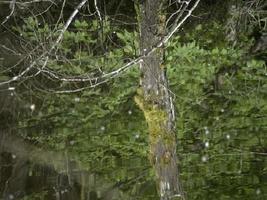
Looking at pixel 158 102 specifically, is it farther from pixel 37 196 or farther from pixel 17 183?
pixel 17 183

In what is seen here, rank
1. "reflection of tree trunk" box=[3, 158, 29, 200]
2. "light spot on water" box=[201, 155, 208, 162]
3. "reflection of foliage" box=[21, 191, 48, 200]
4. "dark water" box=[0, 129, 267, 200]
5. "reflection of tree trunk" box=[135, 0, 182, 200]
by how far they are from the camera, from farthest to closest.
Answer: "light spot on water" box=[201, 155, 208, 162] < "reflection of tree trunk" box=[3, 158, 29, 200] < "reflection of foliage" box=[21, 191, 48, 200] < "dark water" box=[0, 129, 267, 200] < "reflection of tree trunk" box=[135, 0, 182, 200]

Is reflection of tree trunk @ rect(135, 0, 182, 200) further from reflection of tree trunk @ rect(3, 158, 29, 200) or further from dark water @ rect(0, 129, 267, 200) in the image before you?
reflection of tree trunk @ rect(3, 158, 29, 200)

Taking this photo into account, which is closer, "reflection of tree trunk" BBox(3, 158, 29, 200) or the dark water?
the dark water

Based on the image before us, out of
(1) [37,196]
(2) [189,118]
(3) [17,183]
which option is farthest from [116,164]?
(2) [189,118]

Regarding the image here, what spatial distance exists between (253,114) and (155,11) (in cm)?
435

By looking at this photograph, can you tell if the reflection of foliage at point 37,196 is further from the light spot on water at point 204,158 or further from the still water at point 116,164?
the light spot on water at point 204,158

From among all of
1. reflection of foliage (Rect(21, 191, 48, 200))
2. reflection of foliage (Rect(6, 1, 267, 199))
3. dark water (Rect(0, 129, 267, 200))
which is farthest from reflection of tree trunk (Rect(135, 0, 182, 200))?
reflection of foliage (Rect(21, 191, 48, 200))

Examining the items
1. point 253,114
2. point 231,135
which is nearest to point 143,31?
point 231,135

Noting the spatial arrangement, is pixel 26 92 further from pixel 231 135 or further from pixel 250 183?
pixel 250 183

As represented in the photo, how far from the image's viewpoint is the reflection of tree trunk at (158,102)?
4297 millimetres

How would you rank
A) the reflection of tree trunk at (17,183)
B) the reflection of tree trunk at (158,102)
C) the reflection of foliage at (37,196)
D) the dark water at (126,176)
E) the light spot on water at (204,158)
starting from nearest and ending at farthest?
the reflection of tree trunk at (158,102) → the dark water at (126,176) → the reflection of foliage at (37,196) → the reflection of tree trunk at (17,183) → the light spot on water at (204,158)

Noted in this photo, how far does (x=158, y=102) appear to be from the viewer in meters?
4.38

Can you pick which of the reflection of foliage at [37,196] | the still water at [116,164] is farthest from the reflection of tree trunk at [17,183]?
the reflection of foliage at [37,196]

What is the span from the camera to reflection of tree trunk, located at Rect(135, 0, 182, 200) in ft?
14.1
